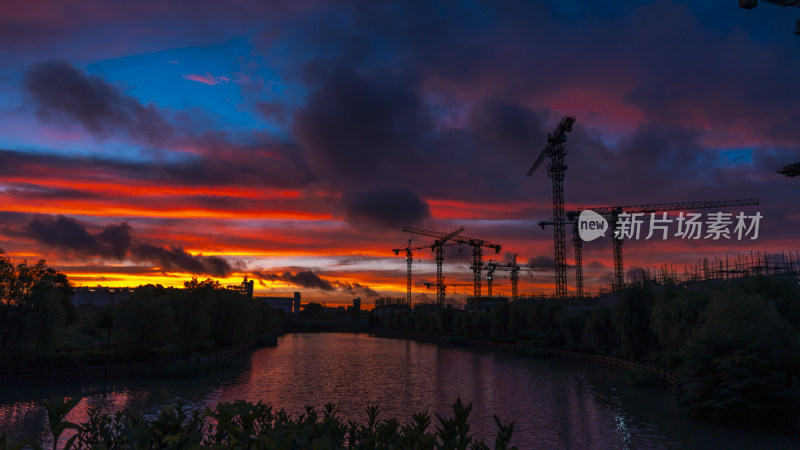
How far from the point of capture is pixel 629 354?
201 feet

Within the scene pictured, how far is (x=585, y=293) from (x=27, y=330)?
422ft

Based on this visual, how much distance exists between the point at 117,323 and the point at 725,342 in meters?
58.9

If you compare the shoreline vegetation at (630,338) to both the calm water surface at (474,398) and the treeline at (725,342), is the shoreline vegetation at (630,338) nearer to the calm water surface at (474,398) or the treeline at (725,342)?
the treeline at (725,342)

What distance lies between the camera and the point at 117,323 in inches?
2295

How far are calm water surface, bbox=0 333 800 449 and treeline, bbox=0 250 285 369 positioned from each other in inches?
180

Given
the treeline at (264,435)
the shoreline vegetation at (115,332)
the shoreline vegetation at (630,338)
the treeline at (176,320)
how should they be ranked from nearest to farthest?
the treeline at (264,435) → the shoreline vegetation at (630,338) → the shoreline vegetation at (115,332) → the treeline at (176,320)

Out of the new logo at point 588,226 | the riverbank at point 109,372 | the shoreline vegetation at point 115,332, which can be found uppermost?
the new logo at point 588,226

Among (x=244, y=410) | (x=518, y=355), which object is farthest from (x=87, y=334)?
(x=244, y=410)

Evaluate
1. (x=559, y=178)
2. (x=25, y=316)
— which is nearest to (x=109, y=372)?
(x=25, y=316)

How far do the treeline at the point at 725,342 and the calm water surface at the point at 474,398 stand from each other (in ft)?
6.49

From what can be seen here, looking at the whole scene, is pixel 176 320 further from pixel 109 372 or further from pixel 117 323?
pixel 109 372

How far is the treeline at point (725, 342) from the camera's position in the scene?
104 feet

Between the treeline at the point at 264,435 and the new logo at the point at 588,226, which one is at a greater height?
the new logo at the point at 588,226

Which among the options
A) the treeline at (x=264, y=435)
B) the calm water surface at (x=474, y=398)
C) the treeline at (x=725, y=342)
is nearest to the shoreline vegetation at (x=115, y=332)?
the calm water surface at (x=474, y=398)
